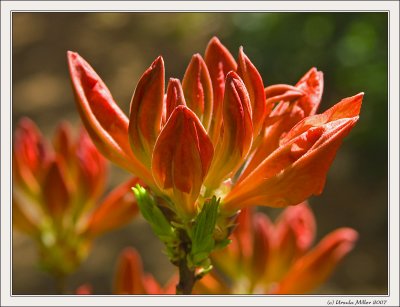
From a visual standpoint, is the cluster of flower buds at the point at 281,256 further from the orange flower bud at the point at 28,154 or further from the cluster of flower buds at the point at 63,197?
the orange flower bud at the point at 28,154

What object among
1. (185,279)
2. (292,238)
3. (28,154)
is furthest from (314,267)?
(28,154)

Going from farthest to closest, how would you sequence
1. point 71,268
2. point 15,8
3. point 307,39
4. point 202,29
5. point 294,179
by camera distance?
point 202,29 → point 307,39 → point 71,268 → point 15,8 → point 294,179

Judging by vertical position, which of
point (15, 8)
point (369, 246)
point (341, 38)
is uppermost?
point (341, 38)

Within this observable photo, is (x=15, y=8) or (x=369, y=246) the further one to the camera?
(x=369, y=246)

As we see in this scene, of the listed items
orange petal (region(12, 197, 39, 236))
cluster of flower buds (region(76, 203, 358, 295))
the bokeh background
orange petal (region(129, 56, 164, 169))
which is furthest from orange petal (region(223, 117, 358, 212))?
the bokeh background

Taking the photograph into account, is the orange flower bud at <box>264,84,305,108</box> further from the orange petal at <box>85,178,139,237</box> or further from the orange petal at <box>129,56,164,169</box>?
the orange petal at <box>85,178,139,237</box>

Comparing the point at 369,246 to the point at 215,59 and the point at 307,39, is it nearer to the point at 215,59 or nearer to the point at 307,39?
the point at 307,39

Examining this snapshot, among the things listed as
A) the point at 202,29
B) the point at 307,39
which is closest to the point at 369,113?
the point at 307,39
